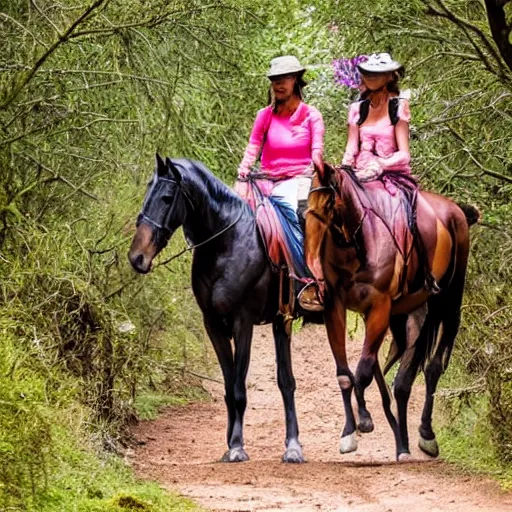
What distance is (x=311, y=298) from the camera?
10195 mm

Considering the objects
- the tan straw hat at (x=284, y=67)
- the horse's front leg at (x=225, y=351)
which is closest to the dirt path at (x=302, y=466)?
the horse's front leg at (x=225, y=351)

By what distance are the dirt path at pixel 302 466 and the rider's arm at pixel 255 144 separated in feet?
7.09

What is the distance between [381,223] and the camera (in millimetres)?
10281

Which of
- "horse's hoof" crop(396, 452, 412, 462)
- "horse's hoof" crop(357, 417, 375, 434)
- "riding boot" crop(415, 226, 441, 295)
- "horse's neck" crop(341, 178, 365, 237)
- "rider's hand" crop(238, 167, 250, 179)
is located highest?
"rider's hand" crop(238, 167, 250, 179)

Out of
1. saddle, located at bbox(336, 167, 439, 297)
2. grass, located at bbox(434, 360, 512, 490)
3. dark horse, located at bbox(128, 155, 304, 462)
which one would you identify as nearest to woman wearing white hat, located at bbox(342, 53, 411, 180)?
saddle, located at bbox(336, 167, 439, 297)

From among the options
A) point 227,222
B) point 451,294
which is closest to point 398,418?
point 451,294

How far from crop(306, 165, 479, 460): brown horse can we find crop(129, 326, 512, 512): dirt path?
462 mm

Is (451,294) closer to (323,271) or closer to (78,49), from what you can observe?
(323,271)

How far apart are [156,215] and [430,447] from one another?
2544 millimetres

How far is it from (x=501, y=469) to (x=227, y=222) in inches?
109

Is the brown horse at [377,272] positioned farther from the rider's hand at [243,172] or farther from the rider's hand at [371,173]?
the rider's hand at [243,172]

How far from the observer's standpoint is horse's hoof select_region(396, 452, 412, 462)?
1053 centimetres

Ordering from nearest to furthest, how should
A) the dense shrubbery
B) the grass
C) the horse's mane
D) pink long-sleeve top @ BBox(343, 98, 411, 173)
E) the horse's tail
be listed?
the grass, the dense shrubbery, the horse's mane, pink long-sleeve top @ BBox(343, 98, 411, 173), the horse's tail

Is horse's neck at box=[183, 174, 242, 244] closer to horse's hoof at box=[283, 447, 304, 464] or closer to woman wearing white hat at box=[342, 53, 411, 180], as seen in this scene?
woman wearing white hat at box=[342, 53, 411, 180]
